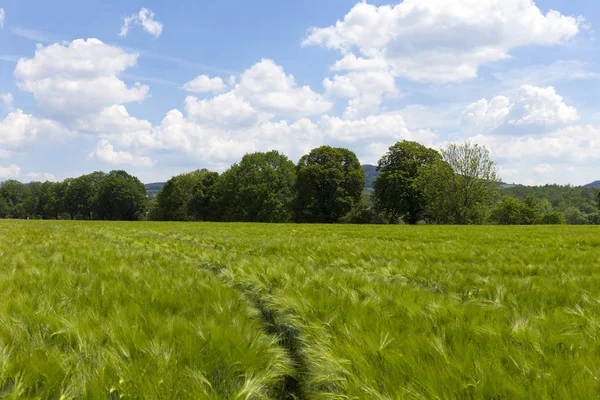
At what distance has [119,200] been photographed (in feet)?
335

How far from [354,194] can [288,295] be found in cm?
6136

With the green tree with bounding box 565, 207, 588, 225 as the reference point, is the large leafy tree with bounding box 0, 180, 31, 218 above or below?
above

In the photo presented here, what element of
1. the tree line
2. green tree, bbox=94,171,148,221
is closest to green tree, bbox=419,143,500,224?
the tree line

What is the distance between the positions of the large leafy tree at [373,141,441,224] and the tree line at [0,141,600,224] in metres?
0.16

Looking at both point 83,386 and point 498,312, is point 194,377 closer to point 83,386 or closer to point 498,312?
point 83,386

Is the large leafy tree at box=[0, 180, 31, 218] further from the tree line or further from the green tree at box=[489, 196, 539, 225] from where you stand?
the green tree at box=[489, 196, 539, 225]

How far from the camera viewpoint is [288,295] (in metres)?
3.33

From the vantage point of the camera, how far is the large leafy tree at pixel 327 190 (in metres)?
61.8

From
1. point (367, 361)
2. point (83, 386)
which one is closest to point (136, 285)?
point (83, 386)

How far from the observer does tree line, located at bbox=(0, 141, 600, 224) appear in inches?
2037

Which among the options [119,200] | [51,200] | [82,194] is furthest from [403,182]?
[51,200]

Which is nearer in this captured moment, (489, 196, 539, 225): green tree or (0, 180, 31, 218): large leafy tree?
(489, 196, 539, 225): green tree

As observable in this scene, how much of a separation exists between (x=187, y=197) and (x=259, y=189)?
92.0 ft

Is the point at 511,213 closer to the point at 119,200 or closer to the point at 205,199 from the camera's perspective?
the point at 205,199
